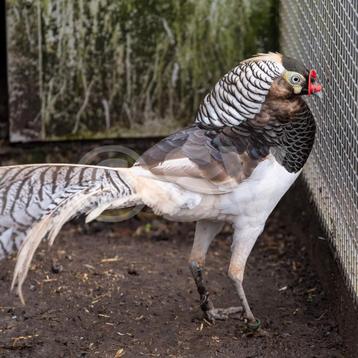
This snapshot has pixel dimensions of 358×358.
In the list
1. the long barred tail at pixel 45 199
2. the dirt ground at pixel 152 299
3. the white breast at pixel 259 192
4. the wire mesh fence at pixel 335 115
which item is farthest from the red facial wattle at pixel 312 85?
the dirt ground at pixel 152 299

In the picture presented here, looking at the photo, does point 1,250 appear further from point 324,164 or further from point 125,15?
point 125,15

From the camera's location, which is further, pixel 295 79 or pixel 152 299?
pixel 152 299

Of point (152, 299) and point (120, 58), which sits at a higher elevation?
point (120, 58)

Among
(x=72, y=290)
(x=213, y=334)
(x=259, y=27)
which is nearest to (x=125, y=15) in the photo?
(x=259, y=27)

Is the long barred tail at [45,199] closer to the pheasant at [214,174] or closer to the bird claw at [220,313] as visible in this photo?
the pheasant at [214,174]

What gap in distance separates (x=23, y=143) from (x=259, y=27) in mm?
1866

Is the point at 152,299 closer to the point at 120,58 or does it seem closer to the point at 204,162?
the point at 204,162

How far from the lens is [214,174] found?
15.5 ft

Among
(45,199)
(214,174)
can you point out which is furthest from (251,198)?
(45,199)

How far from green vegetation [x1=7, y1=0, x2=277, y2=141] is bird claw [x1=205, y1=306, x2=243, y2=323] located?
1.83 metres

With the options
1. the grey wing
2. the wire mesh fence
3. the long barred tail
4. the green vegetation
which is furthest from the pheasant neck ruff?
the green vegetation

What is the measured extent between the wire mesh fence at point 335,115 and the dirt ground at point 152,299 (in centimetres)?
48

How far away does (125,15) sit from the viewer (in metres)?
6.52

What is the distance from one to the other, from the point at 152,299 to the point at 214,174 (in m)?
1.13
